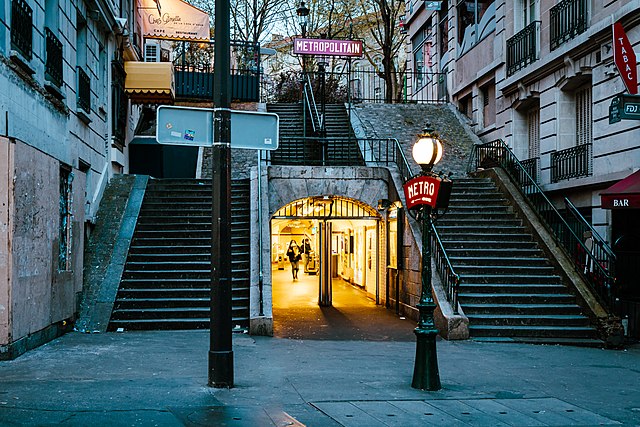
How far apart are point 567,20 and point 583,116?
2329mm

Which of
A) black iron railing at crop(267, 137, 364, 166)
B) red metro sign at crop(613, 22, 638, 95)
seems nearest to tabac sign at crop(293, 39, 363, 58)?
black iron railing at crop(267, 137, 364, 166)

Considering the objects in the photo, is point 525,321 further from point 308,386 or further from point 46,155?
point 46,155

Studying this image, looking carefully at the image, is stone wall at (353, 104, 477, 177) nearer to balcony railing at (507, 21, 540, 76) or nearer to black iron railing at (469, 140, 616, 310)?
black iron railing at (469, 140, 616, 310)

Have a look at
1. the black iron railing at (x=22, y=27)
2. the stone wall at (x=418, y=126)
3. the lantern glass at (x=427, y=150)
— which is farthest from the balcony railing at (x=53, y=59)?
the stone wall at (x=418, y=126)

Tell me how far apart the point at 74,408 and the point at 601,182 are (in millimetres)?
12067

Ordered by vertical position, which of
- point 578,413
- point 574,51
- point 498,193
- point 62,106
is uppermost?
point 574,51

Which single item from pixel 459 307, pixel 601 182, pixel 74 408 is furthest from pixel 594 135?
pixel 74 408

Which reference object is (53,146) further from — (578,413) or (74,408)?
(578,413)

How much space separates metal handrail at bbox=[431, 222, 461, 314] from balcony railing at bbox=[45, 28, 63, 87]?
7791 mm

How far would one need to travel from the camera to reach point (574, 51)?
54.7 ft

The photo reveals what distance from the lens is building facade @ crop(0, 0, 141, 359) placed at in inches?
386

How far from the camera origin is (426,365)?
878cm

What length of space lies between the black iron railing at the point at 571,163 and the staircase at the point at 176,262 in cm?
770

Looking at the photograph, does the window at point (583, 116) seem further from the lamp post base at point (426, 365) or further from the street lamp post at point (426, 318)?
the lamp post base at point (426, 365)
